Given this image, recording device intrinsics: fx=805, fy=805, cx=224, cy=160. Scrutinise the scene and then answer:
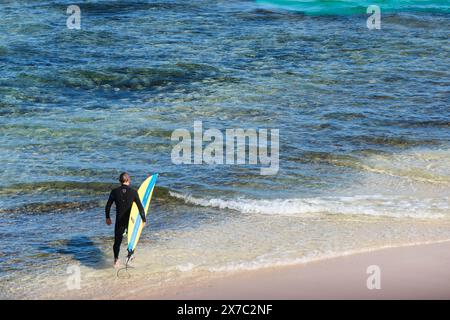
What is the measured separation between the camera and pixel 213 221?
13.2m

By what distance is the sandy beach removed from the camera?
10109 mm

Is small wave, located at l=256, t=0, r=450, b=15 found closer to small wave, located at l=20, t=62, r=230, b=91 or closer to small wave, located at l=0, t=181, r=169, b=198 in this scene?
small wave, located at l=20, t=62, r=230, b=91

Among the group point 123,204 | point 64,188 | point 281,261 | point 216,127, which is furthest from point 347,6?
→ point 123,204

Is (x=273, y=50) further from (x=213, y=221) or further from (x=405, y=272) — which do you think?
(x=405, y=272)

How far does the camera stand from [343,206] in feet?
44.9

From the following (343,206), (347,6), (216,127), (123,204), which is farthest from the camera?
(347,6)

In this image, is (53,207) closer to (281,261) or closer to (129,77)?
(281,261)

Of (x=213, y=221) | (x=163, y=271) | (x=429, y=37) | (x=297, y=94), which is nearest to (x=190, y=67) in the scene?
(x=297, y=94)

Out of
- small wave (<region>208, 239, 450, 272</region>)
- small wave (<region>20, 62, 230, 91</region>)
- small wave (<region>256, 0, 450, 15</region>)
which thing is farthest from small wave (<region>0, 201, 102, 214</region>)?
small wave (<region>256, 0, 450, 15</region>)

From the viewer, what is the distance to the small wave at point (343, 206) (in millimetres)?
13414

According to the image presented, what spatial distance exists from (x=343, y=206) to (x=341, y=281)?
3.33 m

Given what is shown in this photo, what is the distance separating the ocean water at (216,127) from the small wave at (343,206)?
0.04 meters

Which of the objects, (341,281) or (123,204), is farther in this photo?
(123,204)

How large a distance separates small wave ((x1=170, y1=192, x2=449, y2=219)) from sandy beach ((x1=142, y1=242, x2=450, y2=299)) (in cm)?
193
